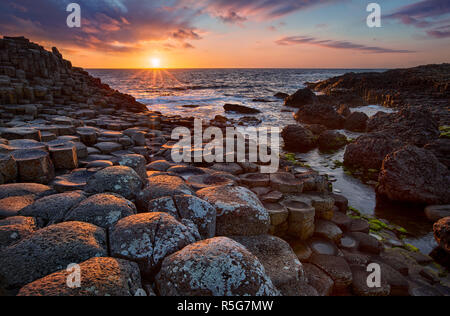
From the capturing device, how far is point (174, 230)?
7.05 feet

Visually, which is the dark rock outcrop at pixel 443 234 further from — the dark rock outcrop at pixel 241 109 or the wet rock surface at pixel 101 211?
the dark rock outcrop at pixel 241 109

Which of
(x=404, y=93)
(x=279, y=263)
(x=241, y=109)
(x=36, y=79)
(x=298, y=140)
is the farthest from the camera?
(x=404, y=93)

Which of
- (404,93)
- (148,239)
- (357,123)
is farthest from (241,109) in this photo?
(148,239)

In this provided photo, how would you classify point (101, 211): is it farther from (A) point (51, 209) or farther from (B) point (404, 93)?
(B) point (404, 93)

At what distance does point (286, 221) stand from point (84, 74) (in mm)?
17438

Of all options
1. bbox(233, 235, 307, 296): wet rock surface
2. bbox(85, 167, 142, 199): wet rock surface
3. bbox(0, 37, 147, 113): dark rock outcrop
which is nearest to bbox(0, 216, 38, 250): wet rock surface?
bbox(85, 167, 142, 199): wet rock surface

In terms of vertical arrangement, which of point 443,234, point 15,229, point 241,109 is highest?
point 241,109

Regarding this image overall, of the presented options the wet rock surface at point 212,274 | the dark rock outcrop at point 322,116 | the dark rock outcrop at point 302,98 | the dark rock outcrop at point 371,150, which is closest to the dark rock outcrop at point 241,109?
the dark rock outcrop at point 322,116

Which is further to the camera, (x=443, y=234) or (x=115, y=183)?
(x=443, y=234)

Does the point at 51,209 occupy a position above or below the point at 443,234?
above

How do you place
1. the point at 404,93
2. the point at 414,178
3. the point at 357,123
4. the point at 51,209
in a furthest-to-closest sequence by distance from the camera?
1. the point at 404,93
2. the point at 357,123
3. the point at 414,178
4. the point at 51,209

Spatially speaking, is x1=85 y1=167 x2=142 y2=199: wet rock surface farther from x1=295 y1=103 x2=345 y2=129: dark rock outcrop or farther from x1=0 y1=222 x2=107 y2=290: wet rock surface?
x1=295 y1=103 x2=345 y2=129: dark rock outcrop

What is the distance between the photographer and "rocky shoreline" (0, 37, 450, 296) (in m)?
1.69
